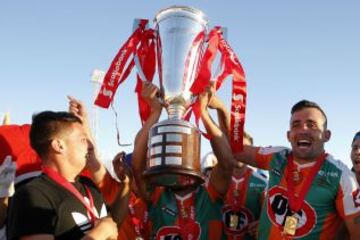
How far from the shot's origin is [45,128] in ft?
8.09

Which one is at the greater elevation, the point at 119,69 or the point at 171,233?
the point at 119,69

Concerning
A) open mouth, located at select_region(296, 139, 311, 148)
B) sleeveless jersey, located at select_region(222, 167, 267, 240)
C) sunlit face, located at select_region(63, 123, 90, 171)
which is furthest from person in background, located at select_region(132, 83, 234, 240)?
sunlit face, located at select_region(63, 123, 90, 171)

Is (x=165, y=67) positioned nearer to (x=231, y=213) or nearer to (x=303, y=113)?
(x=303, y=113)

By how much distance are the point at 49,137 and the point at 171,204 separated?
4.59ft

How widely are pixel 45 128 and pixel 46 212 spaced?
1.56 feet

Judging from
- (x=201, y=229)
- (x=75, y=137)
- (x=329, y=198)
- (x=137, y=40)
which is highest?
Answer: (x=137, y=40)

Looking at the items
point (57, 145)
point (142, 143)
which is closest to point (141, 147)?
point (142, 143)

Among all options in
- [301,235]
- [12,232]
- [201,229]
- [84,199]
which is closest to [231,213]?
[201,229]

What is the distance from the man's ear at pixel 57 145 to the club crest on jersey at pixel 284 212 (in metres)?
1.65

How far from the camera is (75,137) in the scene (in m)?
2.51

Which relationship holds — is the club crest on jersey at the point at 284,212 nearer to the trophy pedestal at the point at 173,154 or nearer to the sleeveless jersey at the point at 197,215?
the sleeveless jersey at the point at 197,215

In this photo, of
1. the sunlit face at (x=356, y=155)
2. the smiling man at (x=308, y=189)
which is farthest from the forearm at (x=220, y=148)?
the sunlit face at (x=356, y=155)

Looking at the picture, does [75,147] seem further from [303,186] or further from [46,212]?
[303,186]

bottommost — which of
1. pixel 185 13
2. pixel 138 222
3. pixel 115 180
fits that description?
pixel 138 222
